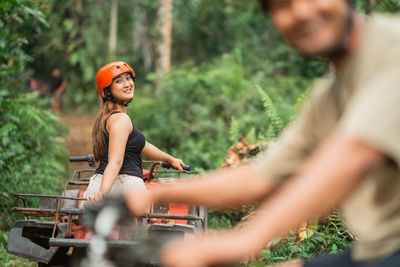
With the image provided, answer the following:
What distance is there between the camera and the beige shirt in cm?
144

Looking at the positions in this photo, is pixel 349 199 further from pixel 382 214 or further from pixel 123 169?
pixel 123 169

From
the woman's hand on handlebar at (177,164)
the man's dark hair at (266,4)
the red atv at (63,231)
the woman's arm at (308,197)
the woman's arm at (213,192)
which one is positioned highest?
the woman's hand on handlebar at (177,164)

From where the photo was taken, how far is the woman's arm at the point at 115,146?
437cm

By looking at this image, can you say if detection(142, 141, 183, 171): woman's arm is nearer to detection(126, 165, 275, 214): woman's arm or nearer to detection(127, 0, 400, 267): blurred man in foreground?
detection(127, 0, 400, 267): blurred man in foreground

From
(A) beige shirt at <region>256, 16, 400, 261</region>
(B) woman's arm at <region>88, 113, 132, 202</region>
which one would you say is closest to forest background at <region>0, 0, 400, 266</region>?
(B) woman's arm at <region>88, 113, 132, 202</region>

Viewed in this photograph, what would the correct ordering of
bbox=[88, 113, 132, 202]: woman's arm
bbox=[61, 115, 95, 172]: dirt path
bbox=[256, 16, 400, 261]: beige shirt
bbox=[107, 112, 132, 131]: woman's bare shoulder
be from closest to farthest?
1. bbox=[256, 16, 400, 261]: beige shirt
2. bbox=[88, 113, 132, 202]: woman's arm
3. bbox=[107, 112, 132, 131]: woman's bare shoulder
4. bbox=[61, 115, 95, 172]: dirt path

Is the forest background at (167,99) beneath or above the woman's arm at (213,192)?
above

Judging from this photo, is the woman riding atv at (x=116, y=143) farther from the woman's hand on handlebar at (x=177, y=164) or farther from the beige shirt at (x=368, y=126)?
the beige shirt at (x=368, y=126)

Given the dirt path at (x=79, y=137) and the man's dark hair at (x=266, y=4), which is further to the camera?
the dirt path at (x=79, y=137)

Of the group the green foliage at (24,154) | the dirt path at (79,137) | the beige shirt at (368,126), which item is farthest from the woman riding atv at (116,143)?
the dirt path at (79,137)

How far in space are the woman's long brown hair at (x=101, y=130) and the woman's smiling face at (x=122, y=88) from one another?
3.8 inches

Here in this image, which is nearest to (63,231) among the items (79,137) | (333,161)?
(333,161)

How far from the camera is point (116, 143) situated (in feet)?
15.0

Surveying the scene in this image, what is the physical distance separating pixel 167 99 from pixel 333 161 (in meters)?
12.3
